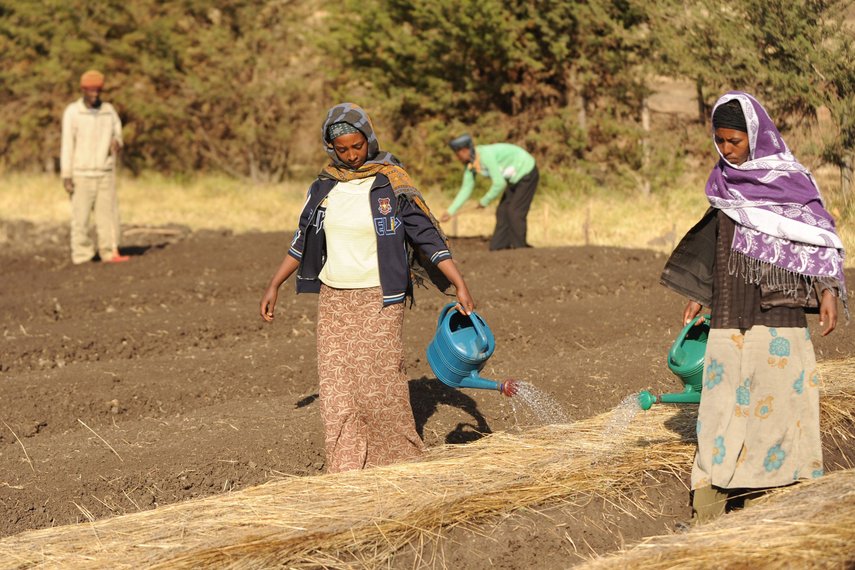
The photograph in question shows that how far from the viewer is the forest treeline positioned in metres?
10.2

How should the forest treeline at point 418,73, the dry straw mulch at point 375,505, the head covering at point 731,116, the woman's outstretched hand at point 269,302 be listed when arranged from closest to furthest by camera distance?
the dry straw mulch at point 375,505
the head covering at point 731,116
the woman's outstretched hand at point 269,302
the forest treeline at point 418,73

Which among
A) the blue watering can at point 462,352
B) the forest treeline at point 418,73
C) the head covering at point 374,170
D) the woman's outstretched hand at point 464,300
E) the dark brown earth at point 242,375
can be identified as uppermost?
the forest treeline at point 418,73

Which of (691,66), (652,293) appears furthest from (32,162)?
(652,293)

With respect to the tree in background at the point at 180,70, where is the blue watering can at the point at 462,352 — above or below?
below

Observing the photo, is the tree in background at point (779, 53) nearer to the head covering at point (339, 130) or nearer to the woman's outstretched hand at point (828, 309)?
the woman's outstretched hand at point (828, 309)

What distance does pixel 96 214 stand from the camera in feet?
35.1

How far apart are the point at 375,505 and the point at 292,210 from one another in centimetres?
1229

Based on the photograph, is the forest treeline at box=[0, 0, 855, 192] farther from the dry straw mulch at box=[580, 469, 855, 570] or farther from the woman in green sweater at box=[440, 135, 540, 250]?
the dry straw mulch at box=[580, 469, 855, 570]

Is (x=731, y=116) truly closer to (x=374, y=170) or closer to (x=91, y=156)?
(x=374, y=170)

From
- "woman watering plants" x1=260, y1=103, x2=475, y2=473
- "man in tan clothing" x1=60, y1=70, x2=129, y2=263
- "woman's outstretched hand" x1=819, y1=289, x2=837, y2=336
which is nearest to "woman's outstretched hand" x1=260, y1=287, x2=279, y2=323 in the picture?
"woman watering plants" x1=260, y1=103, x2=475, y2=473

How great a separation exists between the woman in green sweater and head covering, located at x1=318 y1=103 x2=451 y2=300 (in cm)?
580

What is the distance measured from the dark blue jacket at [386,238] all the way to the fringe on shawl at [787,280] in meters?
1.08

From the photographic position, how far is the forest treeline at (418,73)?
10250 millimetres

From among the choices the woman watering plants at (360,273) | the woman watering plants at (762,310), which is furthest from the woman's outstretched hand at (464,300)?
the woman watering plants at (762,310)
